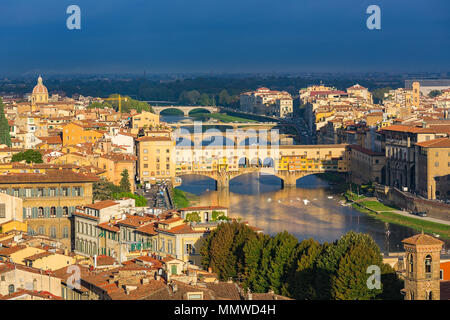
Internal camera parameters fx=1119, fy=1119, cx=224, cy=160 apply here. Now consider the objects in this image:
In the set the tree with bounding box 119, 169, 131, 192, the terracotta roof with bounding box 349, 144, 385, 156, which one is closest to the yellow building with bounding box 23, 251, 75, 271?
the tree with bounding box 119, 169, 131, 192

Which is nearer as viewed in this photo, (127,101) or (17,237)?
(17,237)

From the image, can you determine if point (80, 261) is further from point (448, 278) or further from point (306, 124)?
point (306, 124)

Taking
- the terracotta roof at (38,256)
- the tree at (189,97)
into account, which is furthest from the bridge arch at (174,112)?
the terracotta roof at (38,256)

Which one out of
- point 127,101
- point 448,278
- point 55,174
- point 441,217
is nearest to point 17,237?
point 55,174

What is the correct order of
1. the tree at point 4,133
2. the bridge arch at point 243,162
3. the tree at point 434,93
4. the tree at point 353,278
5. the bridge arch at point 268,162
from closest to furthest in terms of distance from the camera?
the tree at point 353,278
the tree at point 4,133
the bridge arch at point 268,162
the bridge arch at point 243,162
the tree at point 434,93

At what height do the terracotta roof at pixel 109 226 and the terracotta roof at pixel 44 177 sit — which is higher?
the terracotta roof at pixel 44 177

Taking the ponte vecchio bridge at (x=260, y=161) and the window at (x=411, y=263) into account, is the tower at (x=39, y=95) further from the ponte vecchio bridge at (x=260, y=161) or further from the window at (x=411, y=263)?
the window at (x=411, y=263)
